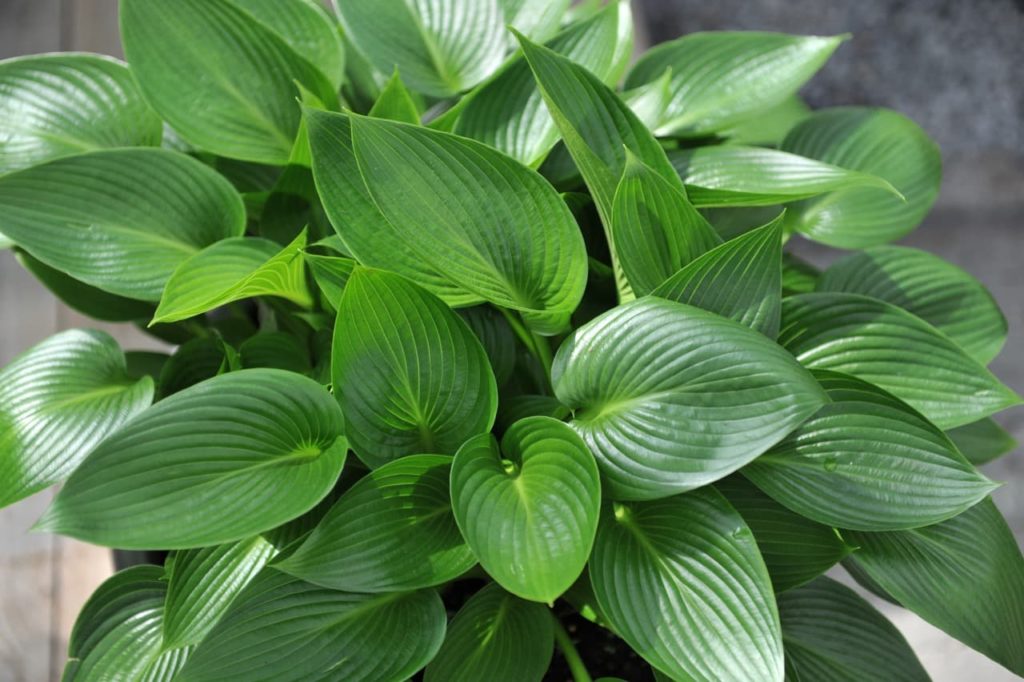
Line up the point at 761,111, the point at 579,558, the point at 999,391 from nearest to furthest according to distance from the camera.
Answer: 1. the point at 579,558
2. the point at 999,391
3. the point at 761,111

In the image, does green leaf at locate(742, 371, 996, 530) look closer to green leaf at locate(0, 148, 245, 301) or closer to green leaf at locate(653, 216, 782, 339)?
green leaf at locate(653, 216, 782, 339)


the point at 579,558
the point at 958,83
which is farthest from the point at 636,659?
the point at 958,83

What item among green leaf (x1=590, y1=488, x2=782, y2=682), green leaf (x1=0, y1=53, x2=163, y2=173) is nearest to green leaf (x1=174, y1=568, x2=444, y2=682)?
green leaf (x1=590, y1=488, x2=782, y2=682)

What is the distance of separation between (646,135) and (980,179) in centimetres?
107

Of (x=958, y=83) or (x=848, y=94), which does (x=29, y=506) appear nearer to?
(x=848, y=94)

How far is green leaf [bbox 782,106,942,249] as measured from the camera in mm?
805

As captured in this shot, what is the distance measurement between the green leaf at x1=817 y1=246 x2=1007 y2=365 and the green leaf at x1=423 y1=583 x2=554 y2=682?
342mm

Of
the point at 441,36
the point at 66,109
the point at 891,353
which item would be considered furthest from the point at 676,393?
the point at 66,109

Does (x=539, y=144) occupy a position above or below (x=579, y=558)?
above

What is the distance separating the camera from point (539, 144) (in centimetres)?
72

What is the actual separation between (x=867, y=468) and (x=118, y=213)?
51 centimetres

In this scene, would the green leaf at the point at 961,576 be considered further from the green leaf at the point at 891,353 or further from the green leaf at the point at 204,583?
the green leaf at the point at 204,583

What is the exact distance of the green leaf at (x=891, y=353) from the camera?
0.65m

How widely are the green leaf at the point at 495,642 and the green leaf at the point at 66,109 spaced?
423mm
